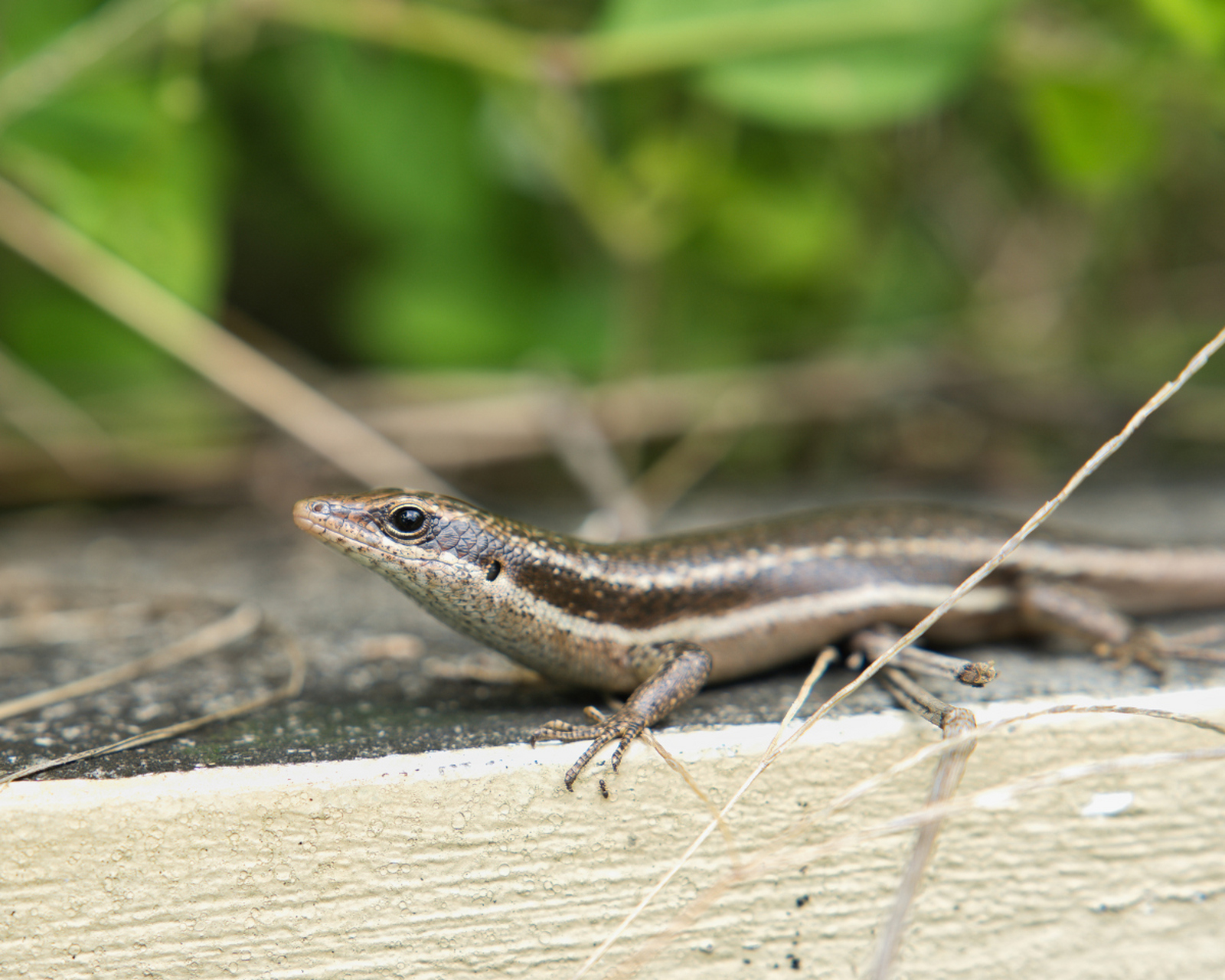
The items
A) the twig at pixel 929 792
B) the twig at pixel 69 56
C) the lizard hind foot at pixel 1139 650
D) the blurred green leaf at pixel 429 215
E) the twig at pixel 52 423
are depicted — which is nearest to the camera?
the twig at pixel 929 792

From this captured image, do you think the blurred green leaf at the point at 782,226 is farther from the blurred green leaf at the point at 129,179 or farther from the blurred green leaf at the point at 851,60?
the blurred green leaf at the point at 129,179

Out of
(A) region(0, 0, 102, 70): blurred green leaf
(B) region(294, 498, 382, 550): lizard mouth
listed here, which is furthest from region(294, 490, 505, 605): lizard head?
(A) region(0, 0, 102, 70): blurred green leaf

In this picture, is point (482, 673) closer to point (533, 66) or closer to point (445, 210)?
point (533, 66)

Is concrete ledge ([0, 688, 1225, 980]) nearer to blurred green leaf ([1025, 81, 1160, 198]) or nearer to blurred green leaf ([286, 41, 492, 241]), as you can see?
blurred green leaf ([1025, 81, 1160, 198])

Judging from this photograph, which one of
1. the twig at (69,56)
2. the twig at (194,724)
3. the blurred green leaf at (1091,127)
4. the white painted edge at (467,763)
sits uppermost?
the twig at (69,56)

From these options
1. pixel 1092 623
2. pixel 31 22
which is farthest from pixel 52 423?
pixel 1092 623

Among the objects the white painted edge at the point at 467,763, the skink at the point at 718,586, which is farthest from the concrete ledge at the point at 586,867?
the skink at the point at 718,586

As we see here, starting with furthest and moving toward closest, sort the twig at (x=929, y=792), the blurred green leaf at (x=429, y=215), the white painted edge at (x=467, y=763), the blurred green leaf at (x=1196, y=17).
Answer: the blurred green leaf at (x=429, y=215) < the blurred green leaf at (x=1196, y=17) < the white painted edge at (x=467, y=763) < the twig at (x=929, y=792)
